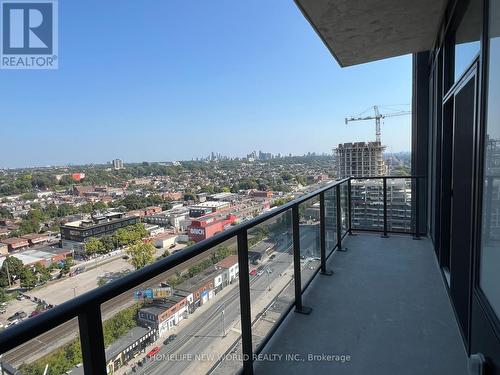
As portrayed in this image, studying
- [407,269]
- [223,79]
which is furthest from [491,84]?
[223,79]

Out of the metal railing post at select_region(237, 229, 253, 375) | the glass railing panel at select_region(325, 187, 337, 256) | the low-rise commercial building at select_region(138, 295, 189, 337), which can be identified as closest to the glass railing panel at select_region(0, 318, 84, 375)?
the low-rise commercial building at select_region(138, 295, 189, 337)

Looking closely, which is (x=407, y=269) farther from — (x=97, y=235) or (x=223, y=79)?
(x=223, y=79)

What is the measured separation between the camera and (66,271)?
11648 mm

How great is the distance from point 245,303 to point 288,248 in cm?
81

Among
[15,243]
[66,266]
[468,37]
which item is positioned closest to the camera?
[468,37]

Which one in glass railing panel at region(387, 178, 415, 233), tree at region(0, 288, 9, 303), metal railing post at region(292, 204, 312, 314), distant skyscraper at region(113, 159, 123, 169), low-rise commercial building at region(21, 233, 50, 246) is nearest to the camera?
metal railing post at region(292, 204, 312, 314)

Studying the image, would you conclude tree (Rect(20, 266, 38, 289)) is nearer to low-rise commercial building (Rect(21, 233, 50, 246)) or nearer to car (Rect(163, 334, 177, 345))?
low-rise commercial building (Rect(21, 233, 50, 246))

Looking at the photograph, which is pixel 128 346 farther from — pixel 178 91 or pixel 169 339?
pixel 178 91

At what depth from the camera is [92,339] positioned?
81 cm

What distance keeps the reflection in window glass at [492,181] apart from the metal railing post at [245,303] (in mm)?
1236

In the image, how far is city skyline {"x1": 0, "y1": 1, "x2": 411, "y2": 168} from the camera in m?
12.7

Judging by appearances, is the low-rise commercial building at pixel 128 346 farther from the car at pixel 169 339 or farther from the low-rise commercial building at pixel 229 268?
the low-rise commercial building at pixel 229 268

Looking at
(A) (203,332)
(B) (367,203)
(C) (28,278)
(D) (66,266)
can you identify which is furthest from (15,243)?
(A) (203,332)

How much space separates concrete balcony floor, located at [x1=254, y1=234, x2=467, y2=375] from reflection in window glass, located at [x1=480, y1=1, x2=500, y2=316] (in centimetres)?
84
